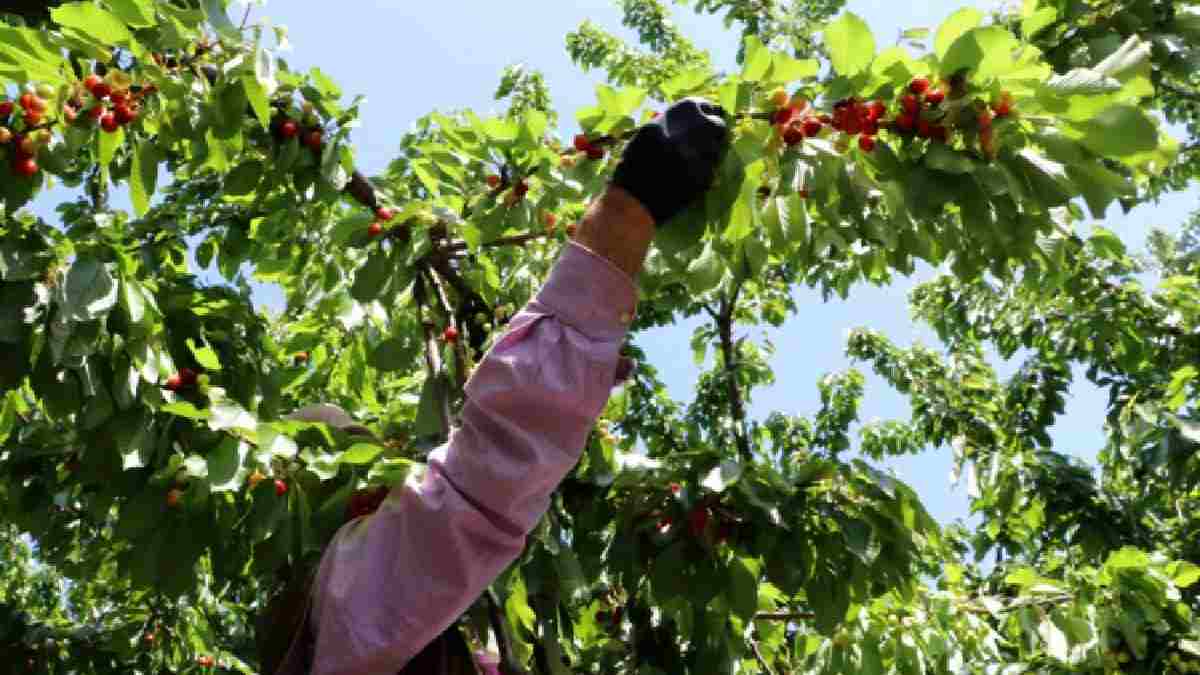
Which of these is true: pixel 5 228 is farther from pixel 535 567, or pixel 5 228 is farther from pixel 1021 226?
pixel 1021 226

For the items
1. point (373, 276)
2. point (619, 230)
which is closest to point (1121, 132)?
point (619, 230)

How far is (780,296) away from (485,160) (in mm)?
4764

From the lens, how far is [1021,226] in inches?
70.4

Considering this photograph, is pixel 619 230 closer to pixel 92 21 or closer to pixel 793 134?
pixel 793 134

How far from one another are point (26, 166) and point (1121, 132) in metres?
2.23

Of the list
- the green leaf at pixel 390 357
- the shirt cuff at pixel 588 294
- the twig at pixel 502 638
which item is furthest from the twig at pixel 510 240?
the shirt cuff at pixel 588 294

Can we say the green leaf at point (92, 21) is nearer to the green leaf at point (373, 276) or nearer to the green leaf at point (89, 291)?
the green leaf at point (89, 291)

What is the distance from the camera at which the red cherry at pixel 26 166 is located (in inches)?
83.4

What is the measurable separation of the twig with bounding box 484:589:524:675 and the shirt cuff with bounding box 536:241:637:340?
2.82 ft

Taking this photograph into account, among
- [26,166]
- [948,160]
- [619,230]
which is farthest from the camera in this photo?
[26,166]

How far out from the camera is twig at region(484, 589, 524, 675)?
177cm

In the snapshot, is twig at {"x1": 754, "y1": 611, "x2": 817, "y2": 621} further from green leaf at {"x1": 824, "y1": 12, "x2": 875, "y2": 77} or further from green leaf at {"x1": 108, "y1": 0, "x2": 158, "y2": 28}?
green leaf at {"x1": 108, "y1": 0, "x2": 158, "y2": 28}

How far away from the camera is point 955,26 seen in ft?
A: 5.24

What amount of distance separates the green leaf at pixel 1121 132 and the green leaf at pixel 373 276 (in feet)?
5.71
